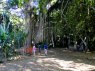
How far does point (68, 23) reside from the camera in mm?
20906

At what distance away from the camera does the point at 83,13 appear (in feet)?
61.8

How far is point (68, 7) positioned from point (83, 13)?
1.35 m

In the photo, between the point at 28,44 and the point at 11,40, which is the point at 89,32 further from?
the point at 11,40

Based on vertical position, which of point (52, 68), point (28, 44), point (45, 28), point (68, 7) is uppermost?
point (68, 7)

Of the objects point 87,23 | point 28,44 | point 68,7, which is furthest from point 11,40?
point 87,23

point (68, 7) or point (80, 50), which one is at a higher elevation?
point (68, 7)

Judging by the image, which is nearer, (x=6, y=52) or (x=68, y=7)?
(x=6, y=52)

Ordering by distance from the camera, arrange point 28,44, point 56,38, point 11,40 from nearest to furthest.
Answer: point 11,40, point 28,44, point 56,38

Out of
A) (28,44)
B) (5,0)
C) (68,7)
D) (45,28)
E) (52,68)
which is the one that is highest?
(5,0)

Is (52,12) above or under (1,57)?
above

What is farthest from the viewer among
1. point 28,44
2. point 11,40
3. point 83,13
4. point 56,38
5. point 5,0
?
point 56,38

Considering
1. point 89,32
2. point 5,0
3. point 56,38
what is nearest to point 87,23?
point 89,32

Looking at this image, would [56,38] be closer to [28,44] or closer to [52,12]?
[52,12]

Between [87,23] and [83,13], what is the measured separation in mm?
1491
